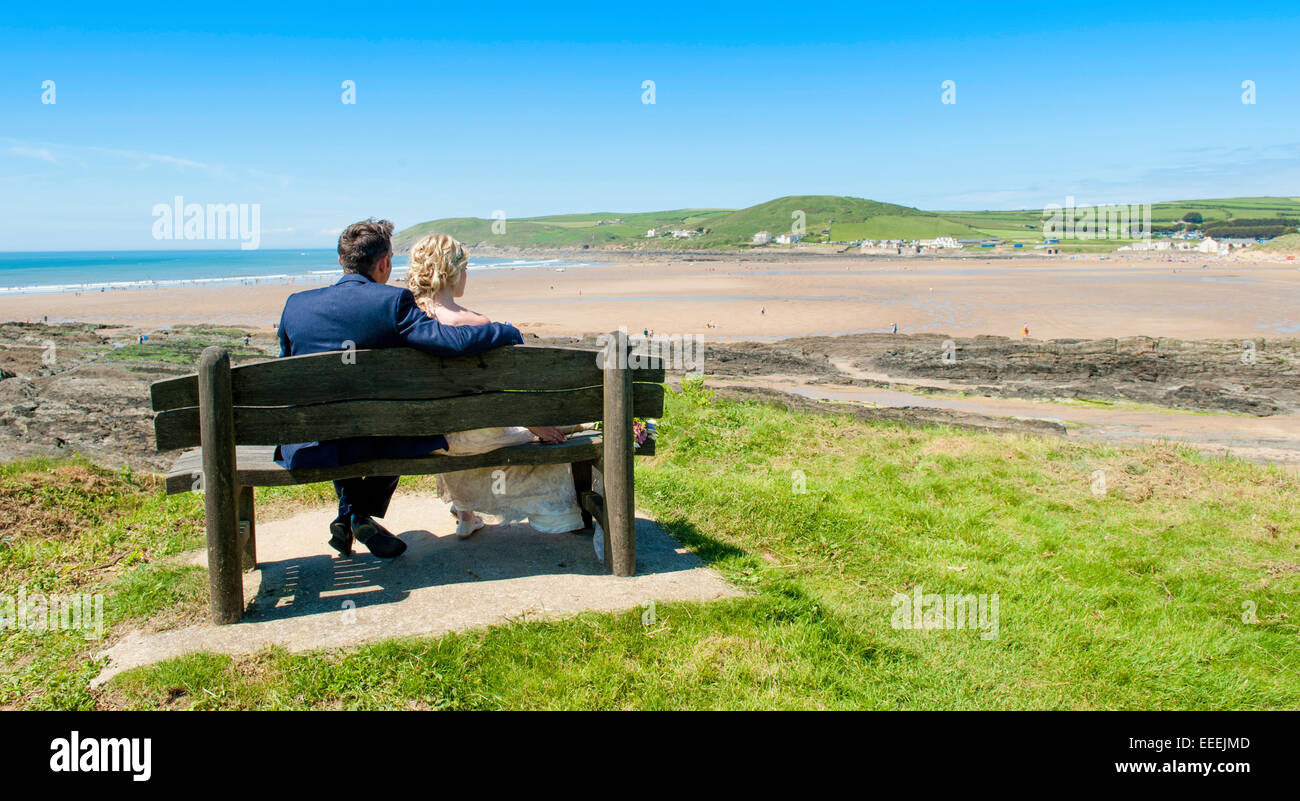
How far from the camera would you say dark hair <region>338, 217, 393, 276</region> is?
4406 mm

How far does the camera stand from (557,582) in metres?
4.41

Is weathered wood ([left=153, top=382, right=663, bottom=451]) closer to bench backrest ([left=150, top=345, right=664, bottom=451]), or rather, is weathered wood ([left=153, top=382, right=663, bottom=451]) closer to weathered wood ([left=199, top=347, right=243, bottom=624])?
bench backrest ([left=150, top=345, right=664, bottom=451])

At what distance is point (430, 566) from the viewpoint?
4.64m

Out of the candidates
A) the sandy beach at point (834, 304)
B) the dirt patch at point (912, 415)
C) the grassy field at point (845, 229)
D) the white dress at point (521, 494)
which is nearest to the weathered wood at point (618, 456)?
the white dress at point (521, 494)

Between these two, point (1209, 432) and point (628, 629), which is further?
point (1209, 432)

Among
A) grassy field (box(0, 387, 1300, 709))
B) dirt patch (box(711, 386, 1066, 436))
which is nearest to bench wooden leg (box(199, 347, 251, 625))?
grassy field (box(0, 387, 1300, 709))

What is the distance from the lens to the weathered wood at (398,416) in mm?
3844

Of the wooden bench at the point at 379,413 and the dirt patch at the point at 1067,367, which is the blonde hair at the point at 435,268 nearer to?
the wooden bench at the point at 379,413

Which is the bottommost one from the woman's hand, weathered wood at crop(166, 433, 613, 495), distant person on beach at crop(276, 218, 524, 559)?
weathered wood at crop(166, 433, 613, 495)

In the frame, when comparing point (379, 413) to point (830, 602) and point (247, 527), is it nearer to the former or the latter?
point (247, 527)

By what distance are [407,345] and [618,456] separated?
48.7 inches
